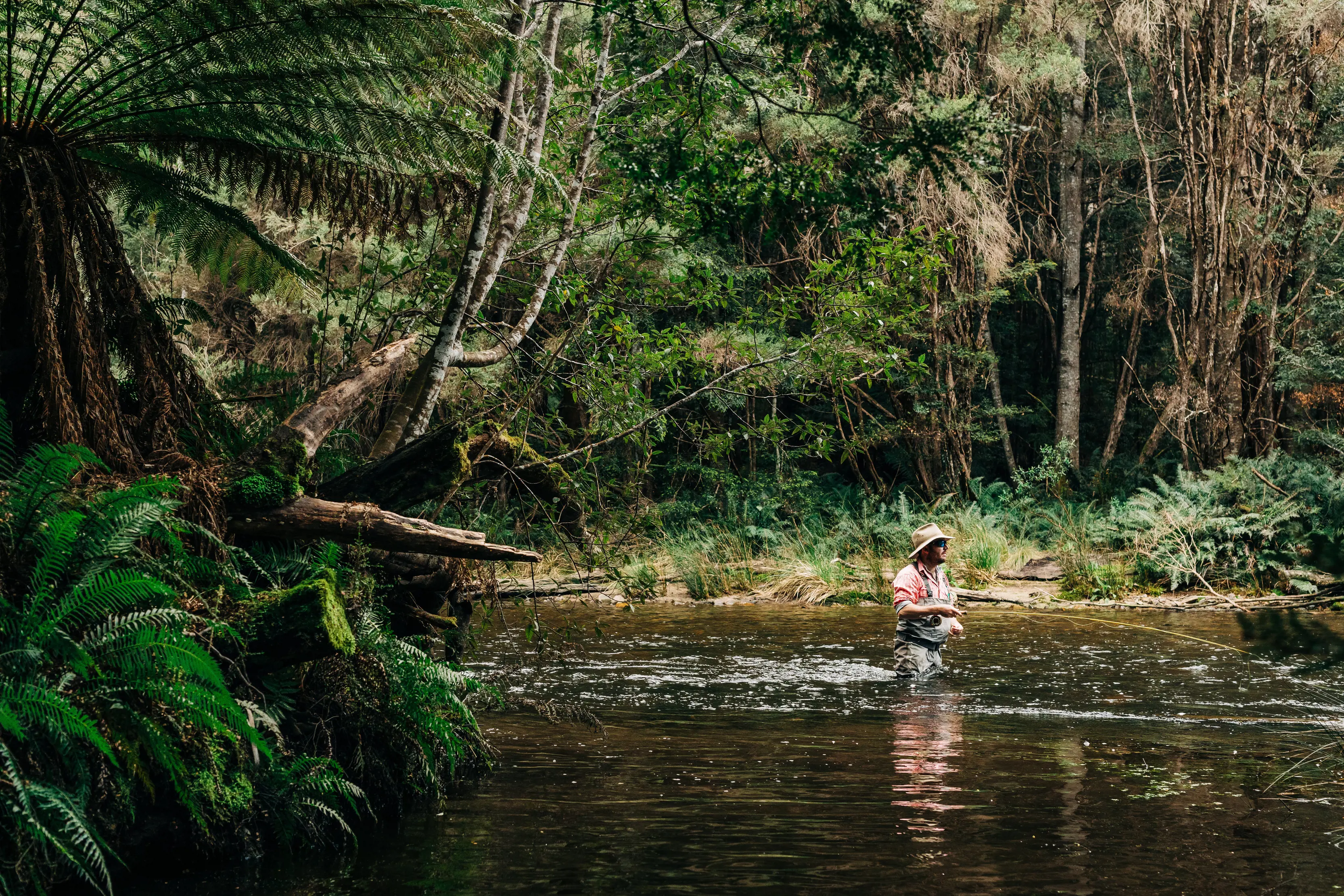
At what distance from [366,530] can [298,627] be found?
0.83 m

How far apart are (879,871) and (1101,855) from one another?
1040 millimetres

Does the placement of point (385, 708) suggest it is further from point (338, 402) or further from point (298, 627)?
point (338, 402)

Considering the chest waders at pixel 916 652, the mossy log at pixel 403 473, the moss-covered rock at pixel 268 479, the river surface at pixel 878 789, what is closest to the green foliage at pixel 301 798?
the river surface at pixel 878 789

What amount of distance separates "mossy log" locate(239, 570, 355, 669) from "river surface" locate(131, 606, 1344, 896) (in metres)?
0.92

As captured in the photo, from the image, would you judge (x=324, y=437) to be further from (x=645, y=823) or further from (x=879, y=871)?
(x=879, y=871)

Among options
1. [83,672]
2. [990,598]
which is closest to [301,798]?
[83,672]

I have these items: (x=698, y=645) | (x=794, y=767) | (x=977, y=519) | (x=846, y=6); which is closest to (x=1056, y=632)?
(x=698, y=645)

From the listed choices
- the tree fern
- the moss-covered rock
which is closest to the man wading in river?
the tree fern

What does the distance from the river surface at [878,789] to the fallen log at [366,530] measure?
134 cm

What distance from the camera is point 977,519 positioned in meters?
19.4

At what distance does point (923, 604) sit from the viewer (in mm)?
10008

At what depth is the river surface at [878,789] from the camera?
16.7 ft

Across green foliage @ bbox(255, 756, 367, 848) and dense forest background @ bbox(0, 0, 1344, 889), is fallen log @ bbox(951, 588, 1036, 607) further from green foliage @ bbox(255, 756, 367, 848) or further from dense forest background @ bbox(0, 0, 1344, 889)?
green foliage @ bbox(255, 756, 367, 848)

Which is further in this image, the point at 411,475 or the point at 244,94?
the point at 411,475
